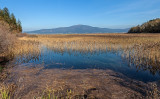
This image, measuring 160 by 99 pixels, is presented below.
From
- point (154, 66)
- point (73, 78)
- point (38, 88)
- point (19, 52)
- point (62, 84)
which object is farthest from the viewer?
point (19, 52)

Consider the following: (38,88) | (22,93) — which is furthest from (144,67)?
(22,93)

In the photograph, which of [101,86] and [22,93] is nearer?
[22,93]

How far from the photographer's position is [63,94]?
4.34 meters

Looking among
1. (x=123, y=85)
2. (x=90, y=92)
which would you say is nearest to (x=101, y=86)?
(x=90, y=92)

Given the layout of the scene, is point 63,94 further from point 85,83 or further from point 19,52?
point 19,52

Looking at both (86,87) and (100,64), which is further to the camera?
(100,64)

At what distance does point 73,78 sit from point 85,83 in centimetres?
101

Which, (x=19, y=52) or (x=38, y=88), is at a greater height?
(x=19, y=52)

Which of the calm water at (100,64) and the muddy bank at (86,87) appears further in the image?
the calm water at (100,64)

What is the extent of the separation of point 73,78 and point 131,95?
3280 millimetres

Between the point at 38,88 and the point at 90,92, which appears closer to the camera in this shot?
the point at 90,92

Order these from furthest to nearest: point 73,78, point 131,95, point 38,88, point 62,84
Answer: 1. point 73,78
2. point 62,84
3. point 38,88
4. point 131,95

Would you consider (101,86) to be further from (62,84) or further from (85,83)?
(62,84)

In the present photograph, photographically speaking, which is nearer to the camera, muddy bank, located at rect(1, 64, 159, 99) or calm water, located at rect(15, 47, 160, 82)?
muddy bank, located at rect(1, 64, 159, 99)
